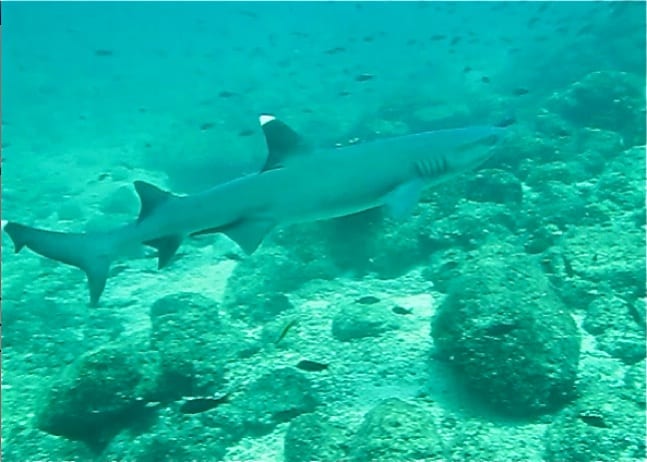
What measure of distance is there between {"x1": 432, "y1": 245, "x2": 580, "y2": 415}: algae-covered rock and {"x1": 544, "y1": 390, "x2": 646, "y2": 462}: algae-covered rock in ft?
1.02

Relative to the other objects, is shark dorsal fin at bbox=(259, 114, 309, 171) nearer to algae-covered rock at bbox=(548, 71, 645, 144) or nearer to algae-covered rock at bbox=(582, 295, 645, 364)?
algae-covered rock at bbox=(582, 295, 645, 364)

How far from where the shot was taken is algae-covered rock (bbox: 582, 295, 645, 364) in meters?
5.52

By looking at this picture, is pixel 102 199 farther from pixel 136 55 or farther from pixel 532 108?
pixel 136 55

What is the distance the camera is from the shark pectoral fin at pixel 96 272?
15.8ft

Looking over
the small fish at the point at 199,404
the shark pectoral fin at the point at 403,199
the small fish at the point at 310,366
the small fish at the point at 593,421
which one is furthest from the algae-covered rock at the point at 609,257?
the small fish at the point at 199,404

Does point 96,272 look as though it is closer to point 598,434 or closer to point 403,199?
point 403,199

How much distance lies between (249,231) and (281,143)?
0.80 metres

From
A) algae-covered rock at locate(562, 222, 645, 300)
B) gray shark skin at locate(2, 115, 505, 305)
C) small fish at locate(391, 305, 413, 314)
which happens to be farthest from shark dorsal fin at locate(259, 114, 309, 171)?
algae-covered rock at locate(562, 222, 645, 300)

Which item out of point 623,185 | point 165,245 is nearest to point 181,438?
point 165,245

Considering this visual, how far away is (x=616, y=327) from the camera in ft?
19.1

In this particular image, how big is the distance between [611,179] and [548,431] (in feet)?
19.4

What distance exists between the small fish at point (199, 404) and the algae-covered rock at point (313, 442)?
81cm

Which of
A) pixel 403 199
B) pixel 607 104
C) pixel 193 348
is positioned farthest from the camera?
pixel 607 104

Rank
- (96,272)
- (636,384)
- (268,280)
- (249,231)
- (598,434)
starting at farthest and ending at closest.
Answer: (268,280) < (636,384) < (96,272) < (249,231) < (598,434)
